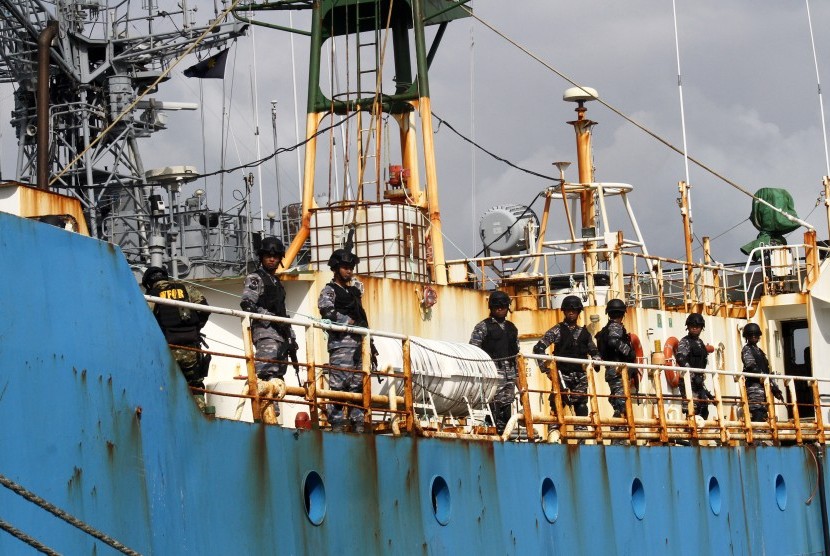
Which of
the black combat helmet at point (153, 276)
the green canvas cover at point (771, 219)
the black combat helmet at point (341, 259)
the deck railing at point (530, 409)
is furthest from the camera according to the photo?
the green canvas cover at point (771, 219)

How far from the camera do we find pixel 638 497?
1583 cm

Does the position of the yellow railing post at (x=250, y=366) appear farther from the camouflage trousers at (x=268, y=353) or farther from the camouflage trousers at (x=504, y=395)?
the camouflage trousers at (x=504, y=395)

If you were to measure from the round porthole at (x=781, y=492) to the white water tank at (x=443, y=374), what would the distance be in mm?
6148

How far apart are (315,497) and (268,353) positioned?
1.16 meters

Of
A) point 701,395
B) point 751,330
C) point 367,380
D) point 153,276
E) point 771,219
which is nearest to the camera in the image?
point 367,380

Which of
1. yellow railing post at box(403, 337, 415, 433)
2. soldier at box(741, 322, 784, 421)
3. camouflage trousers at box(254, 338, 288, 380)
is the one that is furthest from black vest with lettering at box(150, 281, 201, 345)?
soldier at box(741, 322, 784, 421)

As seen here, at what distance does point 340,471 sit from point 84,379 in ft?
9.01

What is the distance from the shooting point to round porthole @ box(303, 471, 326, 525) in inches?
430

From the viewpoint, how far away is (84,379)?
9.05m

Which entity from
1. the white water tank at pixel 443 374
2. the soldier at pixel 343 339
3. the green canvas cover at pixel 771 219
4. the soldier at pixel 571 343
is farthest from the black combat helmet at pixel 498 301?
the green canvas cover at pixel 771 219

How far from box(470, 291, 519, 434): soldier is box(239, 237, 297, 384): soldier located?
11.0 ft

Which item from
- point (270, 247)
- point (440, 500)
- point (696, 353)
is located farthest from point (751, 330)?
point (270, 247)

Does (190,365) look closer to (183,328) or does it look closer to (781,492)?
(183,328)

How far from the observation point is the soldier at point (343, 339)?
11977 mm
